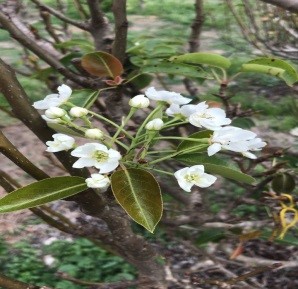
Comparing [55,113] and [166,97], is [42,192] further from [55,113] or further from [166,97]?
[166,97]

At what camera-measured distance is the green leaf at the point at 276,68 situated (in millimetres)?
1313

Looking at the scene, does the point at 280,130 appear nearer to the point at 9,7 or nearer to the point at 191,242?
the point at 191,242

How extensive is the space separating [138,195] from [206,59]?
554mm

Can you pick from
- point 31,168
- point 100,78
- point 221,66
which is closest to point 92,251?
point 100,78

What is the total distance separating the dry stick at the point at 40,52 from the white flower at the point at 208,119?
61 cm

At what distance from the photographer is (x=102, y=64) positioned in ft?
4.75

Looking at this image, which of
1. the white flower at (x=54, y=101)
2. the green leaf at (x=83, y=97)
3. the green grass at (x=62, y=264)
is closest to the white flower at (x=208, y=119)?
the white flower at (x=54, y=101)

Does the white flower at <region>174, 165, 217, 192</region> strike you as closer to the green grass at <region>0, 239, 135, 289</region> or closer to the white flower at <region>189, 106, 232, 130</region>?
the white flower at <region>189, 106, 232, 130</region>

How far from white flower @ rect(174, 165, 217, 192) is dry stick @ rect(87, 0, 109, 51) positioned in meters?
0.85

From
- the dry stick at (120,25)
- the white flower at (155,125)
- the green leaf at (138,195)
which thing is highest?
the dry stick at (120,25)

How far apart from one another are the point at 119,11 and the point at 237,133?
2.30 feet

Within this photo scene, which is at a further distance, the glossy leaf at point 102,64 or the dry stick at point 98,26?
the dry stick at point 98,26

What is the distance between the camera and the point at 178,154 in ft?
3.36

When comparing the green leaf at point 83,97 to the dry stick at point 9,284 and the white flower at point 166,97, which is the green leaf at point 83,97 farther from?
the dry stick at point 9,284
